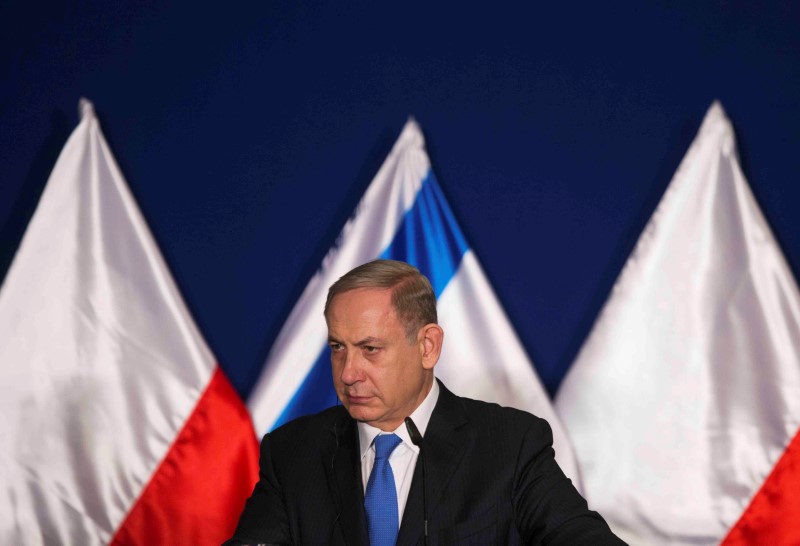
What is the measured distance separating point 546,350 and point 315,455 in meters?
0.97

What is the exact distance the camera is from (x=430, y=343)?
1933mm

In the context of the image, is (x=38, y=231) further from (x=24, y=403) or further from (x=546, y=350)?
(x=546, y=350)

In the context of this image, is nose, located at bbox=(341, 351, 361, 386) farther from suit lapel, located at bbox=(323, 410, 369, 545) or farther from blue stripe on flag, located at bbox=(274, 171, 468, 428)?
Result: blue stripe on flag, located at bbox=(274, 171, 468, 428)

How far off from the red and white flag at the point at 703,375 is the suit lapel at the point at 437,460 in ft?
2.32

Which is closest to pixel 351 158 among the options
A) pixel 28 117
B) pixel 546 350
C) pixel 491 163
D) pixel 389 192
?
pixel 389 192

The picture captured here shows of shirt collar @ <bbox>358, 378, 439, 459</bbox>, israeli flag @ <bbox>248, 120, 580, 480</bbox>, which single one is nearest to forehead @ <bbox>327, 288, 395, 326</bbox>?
shirt collar @ <bbox>358, 378, 439, 459</bbox>

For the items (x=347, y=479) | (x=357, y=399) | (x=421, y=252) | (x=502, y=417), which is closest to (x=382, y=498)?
(x=347, y=479)

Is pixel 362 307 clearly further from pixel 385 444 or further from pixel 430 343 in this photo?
pixel 385 444

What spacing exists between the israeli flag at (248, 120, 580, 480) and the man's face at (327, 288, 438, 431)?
0.69 metres

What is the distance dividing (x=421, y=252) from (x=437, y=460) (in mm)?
852

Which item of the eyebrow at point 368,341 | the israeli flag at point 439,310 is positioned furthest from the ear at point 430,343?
the israeli flag at point 439,310

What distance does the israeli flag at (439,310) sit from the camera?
254cm

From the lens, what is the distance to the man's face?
1835 mm

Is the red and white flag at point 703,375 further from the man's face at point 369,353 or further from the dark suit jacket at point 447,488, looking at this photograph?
the man's face at point 369,353
